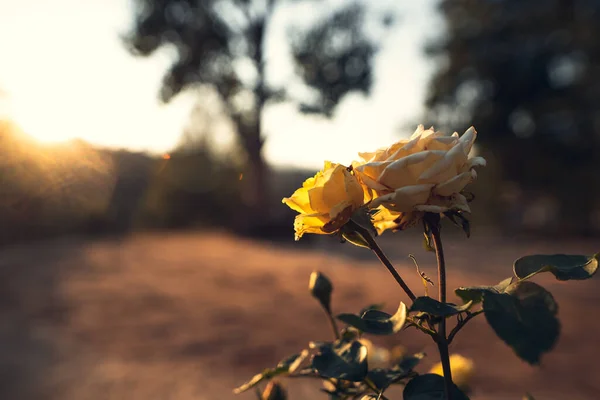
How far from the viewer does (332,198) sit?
1.12 ft

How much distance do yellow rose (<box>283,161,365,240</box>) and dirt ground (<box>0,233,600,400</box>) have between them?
23cm

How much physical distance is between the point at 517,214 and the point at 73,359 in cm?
726

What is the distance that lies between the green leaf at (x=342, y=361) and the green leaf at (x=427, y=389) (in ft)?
0.11

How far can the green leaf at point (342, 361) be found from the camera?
0.31 m

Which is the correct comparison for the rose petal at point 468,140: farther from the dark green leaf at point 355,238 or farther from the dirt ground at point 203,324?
the dirt ground at point 203,324

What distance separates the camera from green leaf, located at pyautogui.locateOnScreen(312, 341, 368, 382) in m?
0.31

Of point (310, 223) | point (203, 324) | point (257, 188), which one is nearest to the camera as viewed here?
point (310, 223)

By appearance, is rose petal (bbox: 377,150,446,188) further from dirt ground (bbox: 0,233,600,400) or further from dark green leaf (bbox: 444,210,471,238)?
dirt ground (bbox: 0,233,600,400)

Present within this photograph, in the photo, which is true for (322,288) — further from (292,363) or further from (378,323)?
(378,323)

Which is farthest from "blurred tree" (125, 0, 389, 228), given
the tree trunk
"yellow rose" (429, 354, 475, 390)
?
"yellow rose" (429, 354, 475, 390)

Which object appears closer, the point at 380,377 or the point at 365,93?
the point at 380,377

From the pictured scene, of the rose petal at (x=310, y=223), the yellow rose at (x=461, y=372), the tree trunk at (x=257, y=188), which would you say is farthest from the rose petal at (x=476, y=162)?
the tree trunk at (x=257, y=188)

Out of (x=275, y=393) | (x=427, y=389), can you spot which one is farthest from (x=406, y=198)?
(x=275, y=393)

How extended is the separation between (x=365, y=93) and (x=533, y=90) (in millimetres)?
2317
